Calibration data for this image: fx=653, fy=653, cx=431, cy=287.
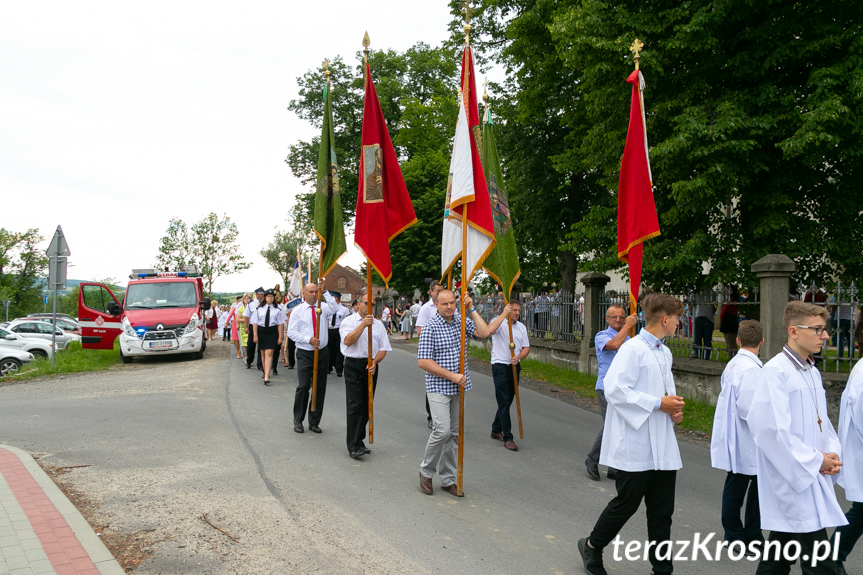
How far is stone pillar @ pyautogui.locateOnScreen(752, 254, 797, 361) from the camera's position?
33.5ft

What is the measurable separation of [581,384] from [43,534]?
11.5m

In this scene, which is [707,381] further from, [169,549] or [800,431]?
[169,549]

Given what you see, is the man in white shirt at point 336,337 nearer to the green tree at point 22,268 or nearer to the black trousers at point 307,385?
the black trousers at point 307,385

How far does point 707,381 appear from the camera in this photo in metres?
11.5

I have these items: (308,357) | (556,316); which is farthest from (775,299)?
(556,316)

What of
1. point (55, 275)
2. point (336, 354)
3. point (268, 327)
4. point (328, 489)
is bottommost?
point (328, 489)

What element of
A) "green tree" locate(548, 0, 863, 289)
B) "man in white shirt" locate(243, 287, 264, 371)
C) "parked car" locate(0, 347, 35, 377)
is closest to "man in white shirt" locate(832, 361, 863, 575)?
"green tree" locate(548, 0, 863, 289)

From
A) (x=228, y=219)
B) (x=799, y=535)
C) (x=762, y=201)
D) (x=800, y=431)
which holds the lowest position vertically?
(x=799, y=535)

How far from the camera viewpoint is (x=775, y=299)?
10.3m

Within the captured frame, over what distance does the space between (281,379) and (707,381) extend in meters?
8.85

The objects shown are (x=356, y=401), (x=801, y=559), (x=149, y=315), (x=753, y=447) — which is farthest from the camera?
(x=149, y=315)

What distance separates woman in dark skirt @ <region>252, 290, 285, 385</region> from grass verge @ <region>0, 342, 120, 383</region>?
5.82 m

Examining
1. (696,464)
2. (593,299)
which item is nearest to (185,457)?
(696,464)

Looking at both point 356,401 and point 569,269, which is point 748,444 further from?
point 569,269
